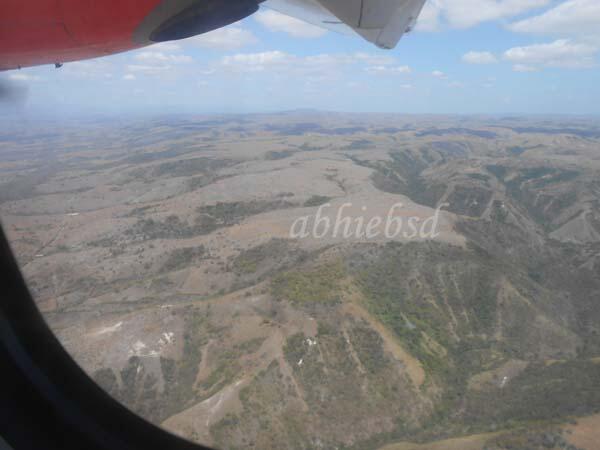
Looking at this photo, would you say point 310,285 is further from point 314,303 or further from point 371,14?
point 371,14

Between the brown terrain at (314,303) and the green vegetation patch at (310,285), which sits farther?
the green vegetation patch at (310,285)

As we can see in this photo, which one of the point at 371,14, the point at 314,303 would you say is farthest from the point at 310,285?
the point at 371,14

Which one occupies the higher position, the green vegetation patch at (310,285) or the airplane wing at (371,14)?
the airplane wing at (371,14)

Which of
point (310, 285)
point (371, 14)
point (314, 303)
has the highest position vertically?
point (371, 14)

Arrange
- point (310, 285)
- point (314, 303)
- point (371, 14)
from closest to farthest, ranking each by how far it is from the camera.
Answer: point (371, 14) < point (314, 303) < point (310, 285)

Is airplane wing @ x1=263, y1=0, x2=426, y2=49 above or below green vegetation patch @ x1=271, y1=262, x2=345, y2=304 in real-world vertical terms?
above

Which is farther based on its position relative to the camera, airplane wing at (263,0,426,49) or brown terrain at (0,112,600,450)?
brown terrain at (0,112,600,450)

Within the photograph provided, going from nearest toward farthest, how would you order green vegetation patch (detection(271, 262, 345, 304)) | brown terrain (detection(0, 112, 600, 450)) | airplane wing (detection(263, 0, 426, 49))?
airplane wing (detection(263, 0, 426, 49)) → brown terrain (detection(0, 112, 600, 450)) → green vegetation patch (detection(271, 262, 345, 304))

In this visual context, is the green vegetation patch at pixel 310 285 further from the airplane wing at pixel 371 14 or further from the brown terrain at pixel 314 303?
the airplane wing at pixel 371 14

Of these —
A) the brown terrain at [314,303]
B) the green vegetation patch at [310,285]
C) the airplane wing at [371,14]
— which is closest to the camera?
the airplane wing at [371,14]

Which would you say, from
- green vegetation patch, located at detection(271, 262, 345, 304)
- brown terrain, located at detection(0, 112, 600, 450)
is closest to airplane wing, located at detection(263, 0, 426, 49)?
brown terrain, located at detection(0, 112, 600, 450)

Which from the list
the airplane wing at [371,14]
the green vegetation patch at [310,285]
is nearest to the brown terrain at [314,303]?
the green vegetation patch at [310,285]

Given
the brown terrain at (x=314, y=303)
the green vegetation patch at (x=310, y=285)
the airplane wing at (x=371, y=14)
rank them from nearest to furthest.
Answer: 1. the airplane wing at (x=371, y=14)
2. the brown terrain at (x=314, y=303)
3. the green vegetation patch at (x=310, y=285)

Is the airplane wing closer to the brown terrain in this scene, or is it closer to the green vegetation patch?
the brown terrain
